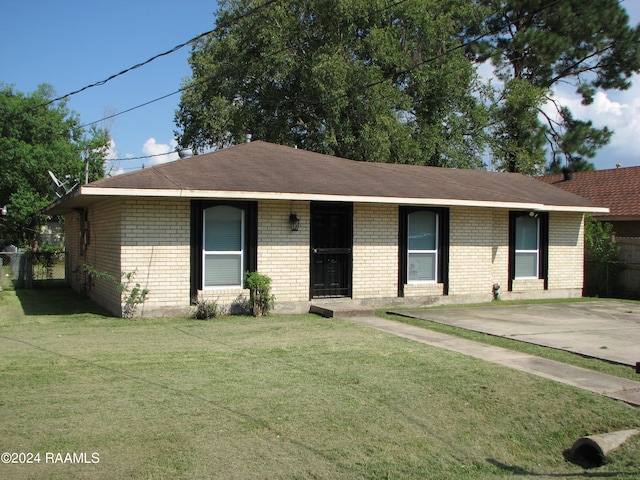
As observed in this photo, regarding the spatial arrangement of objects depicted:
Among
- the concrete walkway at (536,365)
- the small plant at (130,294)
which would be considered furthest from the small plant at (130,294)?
the concrete walkway at (536,365)

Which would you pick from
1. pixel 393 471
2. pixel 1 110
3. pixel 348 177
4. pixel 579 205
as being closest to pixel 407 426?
pixel 393 471

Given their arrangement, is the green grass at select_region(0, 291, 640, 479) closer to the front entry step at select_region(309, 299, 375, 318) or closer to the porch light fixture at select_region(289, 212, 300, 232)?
the front entry step at select_region(309, 299, 375, 318)

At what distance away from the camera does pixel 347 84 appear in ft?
86.9

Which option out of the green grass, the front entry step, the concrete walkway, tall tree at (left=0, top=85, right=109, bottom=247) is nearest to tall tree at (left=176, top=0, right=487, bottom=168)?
tall tree at (left=0, top=85, right=109, bottom=247)

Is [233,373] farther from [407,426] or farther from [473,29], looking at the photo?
[473,29]

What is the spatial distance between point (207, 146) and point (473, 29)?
16703 millimetres

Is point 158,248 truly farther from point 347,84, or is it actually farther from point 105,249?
point 347,84

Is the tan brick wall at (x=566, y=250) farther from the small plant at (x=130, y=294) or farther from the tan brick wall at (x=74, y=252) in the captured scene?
the tan brick wall at (x=74, y=252)

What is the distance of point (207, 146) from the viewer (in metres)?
32.2

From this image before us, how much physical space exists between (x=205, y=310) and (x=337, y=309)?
2.66 m

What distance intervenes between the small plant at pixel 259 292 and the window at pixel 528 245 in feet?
24.0

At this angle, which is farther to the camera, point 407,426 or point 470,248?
point 470,248

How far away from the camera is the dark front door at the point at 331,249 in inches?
526

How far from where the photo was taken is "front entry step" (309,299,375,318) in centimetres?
1205
